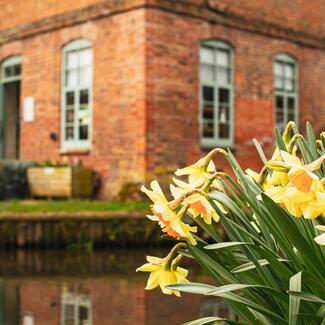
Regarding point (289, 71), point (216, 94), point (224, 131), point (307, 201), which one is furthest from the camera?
point (289, 71)

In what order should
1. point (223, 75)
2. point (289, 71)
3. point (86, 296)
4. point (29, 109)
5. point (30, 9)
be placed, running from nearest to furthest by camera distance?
point (86, 296)
point (223, 75)
point (29, 109)
point (30, 9)
point (289, 71)

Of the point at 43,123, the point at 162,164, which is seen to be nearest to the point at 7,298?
the point at 162,164

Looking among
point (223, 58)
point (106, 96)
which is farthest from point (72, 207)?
point (223, 58)

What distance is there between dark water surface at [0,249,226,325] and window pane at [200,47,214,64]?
5839 millimetres

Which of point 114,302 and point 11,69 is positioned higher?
point 11,69

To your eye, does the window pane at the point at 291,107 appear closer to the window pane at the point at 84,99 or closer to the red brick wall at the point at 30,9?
the window pane at the point at 84,99

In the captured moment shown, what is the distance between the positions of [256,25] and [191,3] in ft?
6.07

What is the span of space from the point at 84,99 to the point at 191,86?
2.00 m

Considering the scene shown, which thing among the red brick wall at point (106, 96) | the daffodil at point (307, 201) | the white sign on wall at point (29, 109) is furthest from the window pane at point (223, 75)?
the daffodil at point (307, 201)

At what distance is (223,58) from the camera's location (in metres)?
14.0

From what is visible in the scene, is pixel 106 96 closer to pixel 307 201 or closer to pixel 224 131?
pixel 224 131

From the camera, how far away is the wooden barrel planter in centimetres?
1277

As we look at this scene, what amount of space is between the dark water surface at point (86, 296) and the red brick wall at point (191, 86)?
4411 mm

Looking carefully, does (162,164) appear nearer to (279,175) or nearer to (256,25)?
(256,25)
